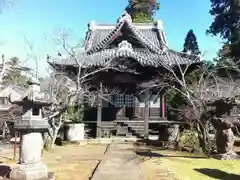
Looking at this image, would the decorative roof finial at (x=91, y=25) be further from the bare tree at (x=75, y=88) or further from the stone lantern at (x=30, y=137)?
the stone lantern at (x=30, y=137)

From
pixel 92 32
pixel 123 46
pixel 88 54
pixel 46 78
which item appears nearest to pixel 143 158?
pixel 46 78

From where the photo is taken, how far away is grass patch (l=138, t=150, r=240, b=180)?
8.58 meters

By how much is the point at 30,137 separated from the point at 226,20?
98.7 ft

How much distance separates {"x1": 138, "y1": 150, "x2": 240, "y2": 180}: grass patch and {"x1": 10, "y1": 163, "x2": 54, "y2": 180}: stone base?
9.90ft

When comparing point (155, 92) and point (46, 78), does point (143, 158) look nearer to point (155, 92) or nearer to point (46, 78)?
point (46, 78)

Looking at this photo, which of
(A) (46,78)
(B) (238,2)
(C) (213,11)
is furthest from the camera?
(C) (213,11)

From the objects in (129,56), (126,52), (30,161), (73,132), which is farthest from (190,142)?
(30,161)

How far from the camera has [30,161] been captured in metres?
8.03

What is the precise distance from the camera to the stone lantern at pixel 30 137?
A: 787cm

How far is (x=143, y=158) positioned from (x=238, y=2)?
80.6ft

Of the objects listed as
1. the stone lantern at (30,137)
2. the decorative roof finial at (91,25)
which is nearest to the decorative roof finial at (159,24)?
the decorative roof finial at (91,25)

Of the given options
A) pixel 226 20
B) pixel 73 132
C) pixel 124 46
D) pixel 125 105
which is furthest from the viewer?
pixel 226 20

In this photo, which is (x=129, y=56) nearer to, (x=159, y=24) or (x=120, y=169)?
(x=159, y=24)

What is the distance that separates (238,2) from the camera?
30547mm
